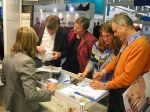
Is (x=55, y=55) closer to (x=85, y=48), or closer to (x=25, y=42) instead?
(x=85, y=48)

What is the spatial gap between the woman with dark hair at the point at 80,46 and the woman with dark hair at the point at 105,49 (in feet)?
1.01

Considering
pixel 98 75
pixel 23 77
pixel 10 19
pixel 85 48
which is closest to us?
pixel 23 77

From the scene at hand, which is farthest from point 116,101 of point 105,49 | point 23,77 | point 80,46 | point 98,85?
point 80,46

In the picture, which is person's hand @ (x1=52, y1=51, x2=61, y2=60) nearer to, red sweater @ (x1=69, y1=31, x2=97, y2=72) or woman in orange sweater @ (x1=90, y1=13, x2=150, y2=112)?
red sweater @ (x1=69, y1=31, x2=97, y2=72)

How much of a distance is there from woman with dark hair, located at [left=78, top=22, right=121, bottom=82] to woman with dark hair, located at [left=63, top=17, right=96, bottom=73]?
31 cm

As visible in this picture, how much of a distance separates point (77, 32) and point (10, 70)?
41.6 inches

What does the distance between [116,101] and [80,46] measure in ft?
2.93

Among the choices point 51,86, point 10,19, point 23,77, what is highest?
point 10,19

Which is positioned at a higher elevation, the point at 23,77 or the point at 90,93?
the point at 23,77

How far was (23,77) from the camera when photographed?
1537mm

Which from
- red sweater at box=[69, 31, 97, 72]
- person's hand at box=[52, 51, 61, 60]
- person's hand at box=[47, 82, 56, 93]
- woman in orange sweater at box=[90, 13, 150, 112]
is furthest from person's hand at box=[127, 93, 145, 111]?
person's hand at box=[52, 51, 61, 60]

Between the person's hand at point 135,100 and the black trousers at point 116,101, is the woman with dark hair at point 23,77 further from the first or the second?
the person's hand at point 135,100

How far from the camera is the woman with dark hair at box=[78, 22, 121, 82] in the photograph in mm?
1933

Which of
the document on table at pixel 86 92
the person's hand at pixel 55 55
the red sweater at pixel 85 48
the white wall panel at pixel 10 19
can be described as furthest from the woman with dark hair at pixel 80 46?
the white wall panel at pixel 10 19
